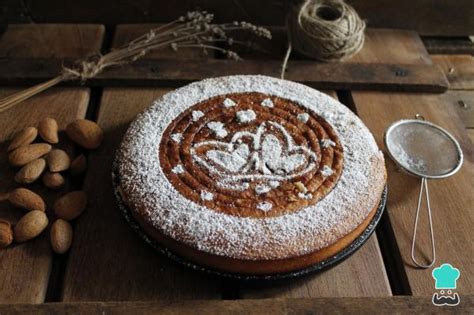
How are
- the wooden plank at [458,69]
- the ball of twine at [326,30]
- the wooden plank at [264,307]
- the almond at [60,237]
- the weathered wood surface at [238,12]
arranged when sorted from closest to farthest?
the wooden plank at [264,307] < the almond at [60,237] < the ball of twine at [326,30] < the wooden plank at [458,69] < the weathered wood surface at [238,12]

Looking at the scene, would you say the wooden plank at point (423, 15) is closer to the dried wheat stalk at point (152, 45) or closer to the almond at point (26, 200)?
the dried wheat stalk at point (152, 45)

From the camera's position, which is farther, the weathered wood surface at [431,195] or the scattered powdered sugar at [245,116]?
the scattered powdered sugar at [245,116]

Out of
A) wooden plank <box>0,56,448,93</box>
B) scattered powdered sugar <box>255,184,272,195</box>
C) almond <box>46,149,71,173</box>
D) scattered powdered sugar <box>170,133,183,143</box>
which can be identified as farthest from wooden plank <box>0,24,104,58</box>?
scattered powdered sugar <box>255,184,272,195</box>

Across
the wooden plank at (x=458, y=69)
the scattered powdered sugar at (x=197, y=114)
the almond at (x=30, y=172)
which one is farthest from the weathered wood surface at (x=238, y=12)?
the almond at (x=30, y=172)

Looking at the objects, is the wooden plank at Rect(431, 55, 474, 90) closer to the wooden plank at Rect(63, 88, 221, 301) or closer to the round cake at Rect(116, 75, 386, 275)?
the round cake at Rect(116, 75, 386, 275)

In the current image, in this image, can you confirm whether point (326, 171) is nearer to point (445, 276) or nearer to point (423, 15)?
point (445, 276)
